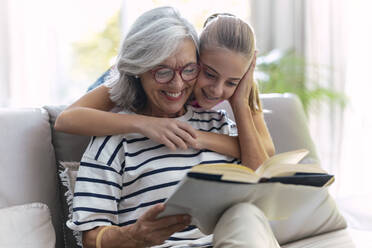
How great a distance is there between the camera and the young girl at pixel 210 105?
1418 mm

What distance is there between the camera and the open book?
3.35 ft

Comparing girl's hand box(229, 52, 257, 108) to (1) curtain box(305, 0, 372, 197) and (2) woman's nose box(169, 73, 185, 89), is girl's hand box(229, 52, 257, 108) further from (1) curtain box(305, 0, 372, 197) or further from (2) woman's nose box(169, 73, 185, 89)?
(1) curtain box(305, 0, 372, 197)

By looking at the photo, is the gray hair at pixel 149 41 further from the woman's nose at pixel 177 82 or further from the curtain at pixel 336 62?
the curtain at pixel 336 62

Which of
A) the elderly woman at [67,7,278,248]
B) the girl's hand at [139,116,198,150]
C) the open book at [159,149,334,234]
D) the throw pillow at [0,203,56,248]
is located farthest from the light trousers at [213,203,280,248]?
the throw pillow at [0,203,56,248]

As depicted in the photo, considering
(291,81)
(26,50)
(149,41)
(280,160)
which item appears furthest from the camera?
(291,81)

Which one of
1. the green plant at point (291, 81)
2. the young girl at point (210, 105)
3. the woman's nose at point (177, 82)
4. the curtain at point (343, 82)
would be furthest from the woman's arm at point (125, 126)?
the curtain at point (343, 82)

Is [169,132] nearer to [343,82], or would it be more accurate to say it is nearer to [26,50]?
[26,50]

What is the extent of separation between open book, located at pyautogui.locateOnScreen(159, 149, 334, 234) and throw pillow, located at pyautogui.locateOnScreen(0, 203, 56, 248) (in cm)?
46

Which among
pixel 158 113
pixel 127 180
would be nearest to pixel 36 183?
pixel 127 180

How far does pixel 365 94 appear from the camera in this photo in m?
3.31

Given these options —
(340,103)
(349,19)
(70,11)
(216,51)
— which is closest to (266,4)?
(349,19)

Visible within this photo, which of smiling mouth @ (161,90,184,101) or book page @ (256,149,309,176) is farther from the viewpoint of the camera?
smiling mouth @ (161,90,184,101)

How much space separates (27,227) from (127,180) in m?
0.32

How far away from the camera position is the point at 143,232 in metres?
1.24
